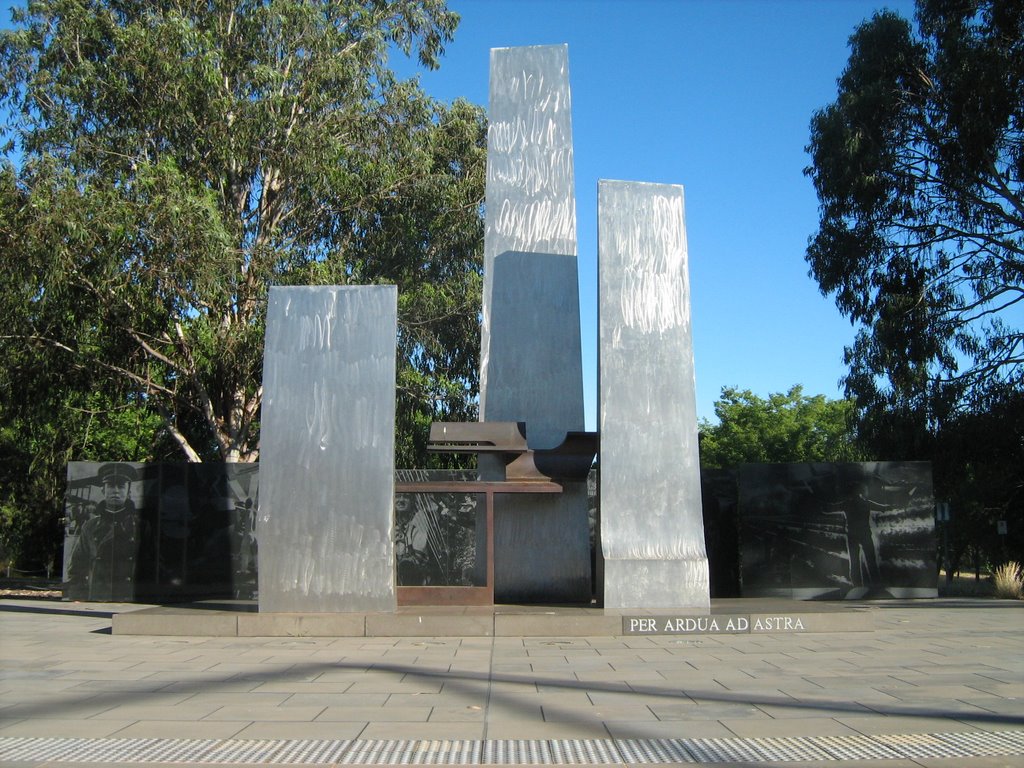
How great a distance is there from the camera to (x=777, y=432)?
50.2 meters

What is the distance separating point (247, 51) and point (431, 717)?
2204 cm

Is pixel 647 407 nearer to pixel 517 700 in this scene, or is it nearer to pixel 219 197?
pixel 517 700

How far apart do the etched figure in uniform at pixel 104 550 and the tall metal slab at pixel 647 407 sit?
954 cm

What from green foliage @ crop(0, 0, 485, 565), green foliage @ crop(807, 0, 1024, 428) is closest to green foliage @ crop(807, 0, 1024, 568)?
green foliage @ crop(807, 0, 1024, 428)

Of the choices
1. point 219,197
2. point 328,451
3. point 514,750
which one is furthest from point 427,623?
point 219,197

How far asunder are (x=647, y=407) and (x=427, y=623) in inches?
159

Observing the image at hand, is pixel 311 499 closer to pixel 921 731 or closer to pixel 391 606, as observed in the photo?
pixel 391 606

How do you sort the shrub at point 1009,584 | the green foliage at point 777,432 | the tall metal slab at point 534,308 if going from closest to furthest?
the tall metal slab at point 534,308 < the shrub at point 1009,584 < the green foliage at point 777,432

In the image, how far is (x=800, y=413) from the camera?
2050 inches

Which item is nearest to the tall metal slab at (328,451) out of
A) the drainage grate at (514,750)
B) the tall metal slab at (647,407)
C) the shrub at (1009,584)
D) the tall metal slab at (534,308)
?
the tall metal slab at (534,308)

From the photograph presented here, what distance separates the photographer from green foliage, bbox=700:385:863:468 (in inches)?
1966

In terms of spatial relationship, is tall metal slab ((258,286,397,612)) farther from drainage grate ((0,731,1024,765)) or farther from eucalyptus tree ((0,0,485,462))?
eucalyptus tree ((0,0,485,462))

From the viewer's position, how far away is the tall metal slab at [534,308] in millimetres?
13523

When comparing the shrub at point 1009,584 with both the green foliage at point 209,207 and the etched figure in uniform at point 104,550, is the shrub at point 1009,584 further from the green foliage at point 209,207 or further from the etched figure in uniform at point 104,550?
the etched figure in uniform at point 104,550
